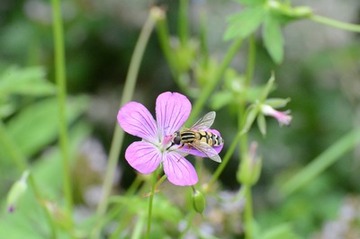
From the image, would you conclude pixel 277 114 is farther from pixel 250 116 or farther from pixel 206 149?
pixel 206 149

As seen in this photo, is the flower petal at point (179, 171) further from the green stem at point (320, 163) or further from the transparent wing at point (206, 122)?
the green stem at point (320, 163)

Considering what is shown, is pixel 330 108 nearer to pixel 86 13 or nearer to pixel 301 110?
pixel 301 110

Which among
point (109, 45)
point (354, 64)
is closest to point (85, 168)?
point (109, 45)

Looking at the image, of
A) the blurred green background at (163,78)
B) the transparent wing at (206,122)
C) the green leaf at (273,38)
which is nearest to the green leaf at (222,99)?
the green leaf at (273,38)

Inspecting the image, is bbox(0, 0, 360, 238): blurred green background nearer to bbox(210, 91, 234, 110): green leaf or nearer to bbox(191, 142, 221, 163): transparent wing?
bbox(210, 91, 234, 110): green leaf

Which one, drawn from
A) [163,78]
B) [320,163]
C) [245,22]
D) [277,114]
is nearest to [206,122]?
[277,114]
